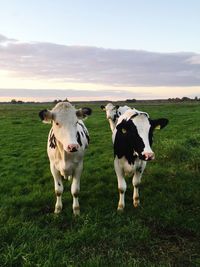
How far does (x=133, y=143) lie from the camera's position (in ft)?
25.1

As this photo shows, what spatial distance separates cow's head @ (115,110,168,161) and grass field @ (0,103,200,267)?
1.33 metres

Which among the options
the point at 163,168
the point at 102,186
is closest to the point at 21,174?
the point at 102,186

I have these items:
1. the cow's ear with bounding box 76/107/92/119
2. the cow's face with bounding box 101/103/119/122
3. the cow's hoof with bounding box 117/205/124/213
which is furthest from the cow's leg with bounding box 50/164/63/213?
the cow's face with bounding box 101/103/119/122

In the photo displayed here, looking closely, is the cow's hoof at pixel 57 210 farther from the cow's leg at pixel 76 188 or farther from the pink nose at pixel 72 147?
the pink nose at pixel 72 147

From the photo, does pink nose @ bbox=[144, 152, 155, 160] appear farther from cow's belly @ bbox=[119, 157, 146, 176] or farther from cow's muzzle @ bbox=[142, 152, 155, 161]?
cow's belly @ bbox=[119, 157, 146, 176]

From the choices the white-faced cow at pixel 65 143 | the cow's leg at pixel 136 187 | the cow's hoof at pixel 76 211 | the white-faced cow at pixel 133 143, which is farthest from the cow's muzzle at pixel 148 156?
the cow's hoof at pixel 76 211

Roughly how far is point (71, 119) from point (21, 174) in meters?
5.18

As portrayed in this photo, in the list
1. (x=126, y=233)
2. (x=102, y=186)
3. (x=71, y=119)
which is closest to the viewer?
(x=126, y=233)

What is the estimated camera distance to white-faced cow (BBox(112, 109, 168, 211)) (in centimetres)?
732

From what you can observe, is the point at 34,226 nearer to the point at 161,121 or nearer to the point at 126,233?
the point at 126,233

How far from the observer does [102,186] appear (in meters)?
9.89

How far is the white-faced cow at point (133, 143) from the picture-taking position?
7320 mm

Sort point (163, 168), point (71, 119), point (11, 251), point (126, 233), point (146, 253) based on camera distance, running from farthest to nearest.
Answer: point (163, 168)
point (71, 119)
point (126, 233)
point (146, 253)
point (11, 251)

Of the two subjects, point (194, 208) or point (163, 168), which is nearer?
point (194, 208)
